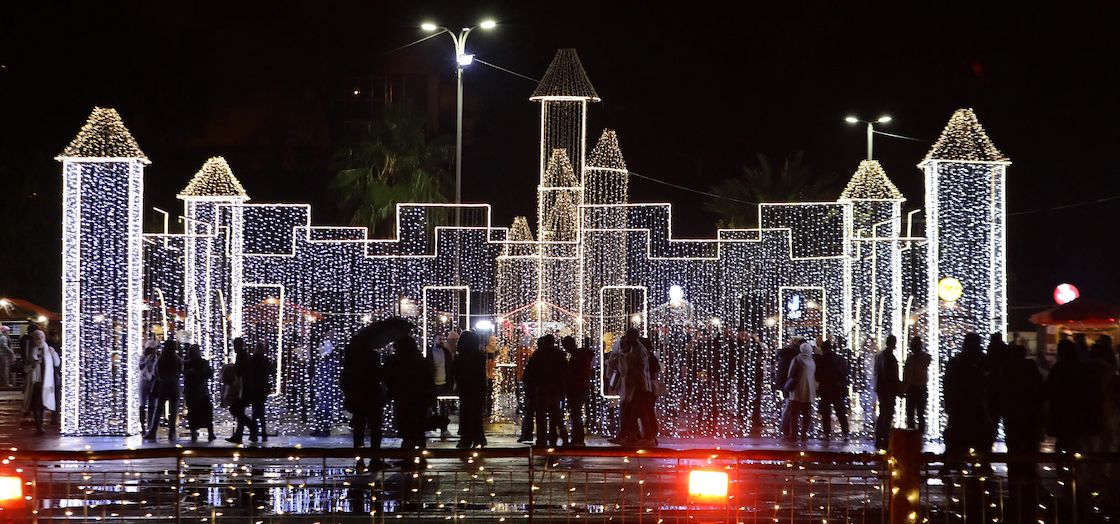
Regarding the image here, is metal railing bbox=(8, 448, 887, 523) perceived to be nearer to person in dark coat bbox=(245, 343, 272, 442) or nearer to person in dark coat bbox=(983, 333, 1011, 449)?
person in dark coat bbox=(983, 333, 1011, 449)

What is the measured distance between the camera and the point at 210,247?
21.3 meters

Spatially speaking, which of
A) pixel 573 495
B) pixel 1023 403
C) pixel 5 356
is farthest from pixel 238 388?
pixel 5 356

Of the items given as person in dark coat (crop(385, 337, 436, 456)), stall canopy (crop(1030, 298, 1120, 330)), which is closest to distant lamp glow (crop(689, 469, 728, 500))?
person in dark coat (crop(385, 337, 436, 456))

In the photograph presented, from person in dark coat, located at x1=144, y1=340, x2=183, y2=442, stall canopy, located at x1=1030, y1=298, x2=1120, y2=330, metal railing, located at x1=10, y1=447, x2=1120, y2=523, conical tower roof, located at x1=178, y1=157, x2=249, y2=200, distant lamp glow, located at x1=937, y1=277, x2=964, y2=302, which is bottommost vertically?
metal railing, located at x1=10, y1=447, x2=1120, y2=523

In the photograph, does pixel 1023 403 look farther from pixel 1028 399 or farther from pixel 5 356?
pixel 5 356

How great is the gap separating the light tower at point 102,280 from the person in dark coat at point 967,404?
36.4ft

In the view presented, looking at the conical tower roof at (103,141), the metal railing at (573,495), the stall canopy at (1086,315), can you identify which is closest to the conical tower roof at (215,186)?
the conical tower roof at (103,141)

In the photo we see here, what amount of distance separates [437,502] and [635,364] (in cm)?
538

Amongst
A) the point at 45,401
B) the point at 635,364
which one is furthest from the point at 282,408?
the point at 635,364

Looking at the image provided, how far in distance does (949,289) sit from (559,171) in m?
7.34

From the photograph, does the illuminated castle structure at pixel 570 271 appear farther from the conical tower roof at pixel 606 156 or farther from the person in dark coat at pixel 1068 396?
the person in dark coat at pixel 1068 396

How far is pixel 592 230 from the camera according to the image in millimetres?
19859

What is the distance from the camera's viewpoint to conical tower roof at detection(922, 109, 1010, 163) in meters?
18.6

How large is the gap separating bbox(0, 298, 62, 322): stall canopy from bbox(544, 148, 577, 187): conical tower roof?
18762 millimetres
